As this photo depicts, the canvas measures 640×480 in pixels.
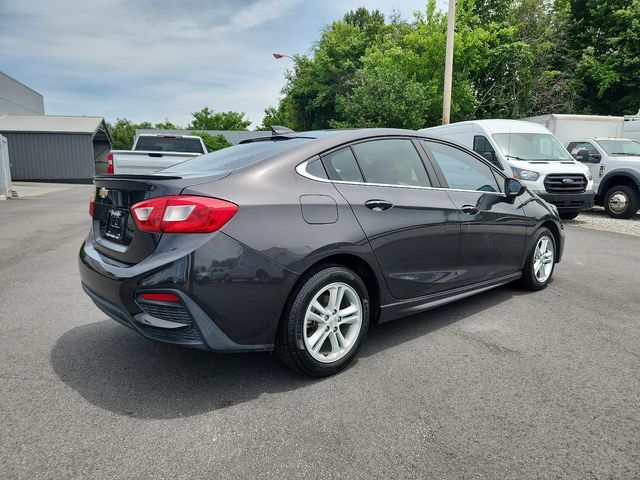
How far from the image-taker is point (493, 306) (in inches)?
177

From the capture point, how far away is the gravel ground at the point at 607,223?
9.80 m

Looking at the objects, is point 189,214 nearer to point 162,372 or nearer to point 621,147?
point 162,372

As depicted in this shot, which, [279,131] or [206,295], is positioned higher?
[279,131]

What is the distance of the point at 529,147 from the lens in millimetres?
11016

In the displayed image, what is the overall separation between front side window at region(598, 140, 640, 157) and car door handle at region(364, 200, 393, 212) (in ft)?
35.8

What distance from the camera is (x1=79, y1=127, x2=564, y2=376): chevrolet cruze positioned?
2574mm

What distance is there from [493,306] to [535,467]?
2.48 meters

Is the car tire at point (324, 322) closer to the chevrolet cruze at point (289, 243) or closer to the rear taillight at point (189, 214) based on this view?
the chevrolet cruze at point (289, 243)

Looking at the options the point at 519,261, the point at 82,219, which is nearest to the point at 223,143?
the point at 82,219

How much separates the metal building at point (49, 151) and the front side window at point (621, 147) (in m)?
30.1

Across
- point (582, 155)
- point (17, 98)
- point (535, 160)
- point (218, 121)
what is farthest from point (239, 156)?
point (218, 121)

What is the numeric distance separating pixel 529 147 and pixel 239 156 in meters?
9.54

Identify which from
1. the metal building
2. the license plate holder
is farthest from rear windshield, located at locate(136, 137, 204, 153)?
the metal building

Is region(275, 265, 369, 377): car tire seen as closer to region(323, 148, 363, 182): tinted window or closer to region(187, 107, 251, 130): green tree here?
region(323, 148, 363, 182): tinted window
